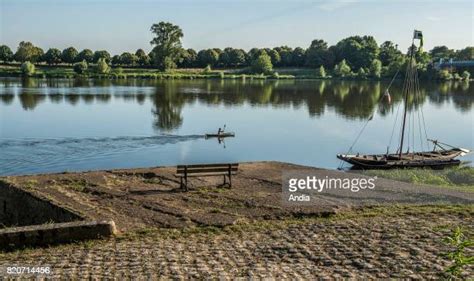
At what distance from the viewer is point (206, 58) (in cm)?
17738

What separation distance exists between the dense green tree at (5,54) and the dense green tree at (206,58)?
60821 mm

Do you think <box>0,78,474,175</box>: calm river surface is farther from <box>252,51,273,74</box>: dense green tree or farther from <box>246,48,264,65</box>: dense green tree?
<box>246,48,264,65</box>: dense green tree

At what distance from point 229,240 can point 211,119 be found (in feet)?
136

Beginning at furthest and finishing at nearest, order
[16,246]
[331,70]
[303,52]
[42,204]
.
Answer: [303,52] → [331,70] → [42,204] → [16,246]

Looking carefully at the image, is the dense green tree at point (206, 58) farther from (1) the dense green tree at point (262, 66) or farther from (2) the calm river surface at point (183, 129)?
(2) the calm river surface at point (183, 129)

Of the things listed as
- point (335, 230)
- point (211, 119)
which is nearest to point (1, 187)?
point (335, 230)

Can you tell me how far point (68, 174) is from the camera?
19.1 metres

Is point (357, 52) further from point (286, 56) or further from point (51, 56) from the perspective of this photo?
point (51, 56)

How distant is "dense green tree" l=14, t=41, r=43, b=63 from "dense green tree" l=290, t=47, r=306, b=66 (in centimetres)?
8704

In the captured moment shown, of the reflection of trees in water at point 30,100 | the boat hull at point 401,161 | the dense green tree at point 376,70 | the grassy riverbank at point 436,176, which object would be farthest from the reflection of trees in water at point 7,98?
the dense green tree at point 376,70

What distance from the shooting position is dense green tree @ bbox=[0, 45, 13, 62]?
16300cm

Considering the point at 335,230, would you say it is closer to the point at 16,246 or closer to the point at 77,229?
the point at 77,229

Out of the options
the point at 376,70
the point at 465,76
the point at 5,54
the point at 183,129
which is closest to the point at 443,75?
the point at 465,76

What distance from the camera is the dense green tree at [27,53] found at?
158 m
